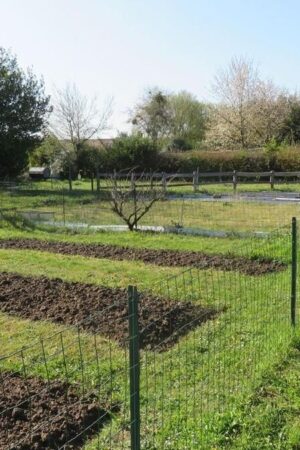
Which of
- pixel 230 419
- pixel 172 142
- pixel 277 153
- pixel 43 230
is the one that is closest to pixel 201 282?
pixel 230 419

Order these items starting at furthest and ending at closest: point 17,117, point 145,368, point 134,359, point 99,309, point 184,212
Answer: point 17,117 → point 184,212 → point 99,309 → point 145,368 → point 134,359

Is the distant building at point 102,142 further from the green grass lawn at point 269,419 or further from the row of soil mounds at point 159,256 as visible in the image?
the green grass lawn at point 269,419

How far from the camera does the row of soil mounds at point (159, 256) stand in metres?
9.73

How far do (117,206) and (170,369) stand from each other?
9.53 metres

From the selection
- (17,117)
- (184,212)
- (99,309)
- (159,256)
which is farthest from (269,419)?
(17,117)

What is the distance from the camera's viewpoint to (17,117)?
33.7m

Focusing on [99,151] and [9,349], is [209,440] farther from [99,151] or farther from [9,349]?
[99,151]

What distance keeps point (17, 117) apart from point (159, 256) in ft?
81.4

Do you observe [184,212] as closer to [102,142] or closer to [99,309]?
[99,309]

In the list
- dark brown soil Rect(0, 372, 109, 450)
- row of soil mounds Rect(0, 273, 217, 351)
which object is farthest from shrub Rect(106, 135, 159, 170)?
dark brown soil Rect(0, 372, 109, 450)

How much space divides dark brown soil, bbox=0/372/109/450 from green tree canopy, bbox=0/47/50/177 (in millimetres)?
28975

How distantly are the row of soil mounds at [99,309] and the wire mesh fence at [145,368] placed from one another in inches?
1.1

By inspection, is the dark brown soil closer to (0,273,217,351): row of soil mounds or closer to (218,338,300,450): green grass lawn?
(218,338,300,450): green grass lawn

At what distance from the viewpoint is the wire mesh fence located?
4117 millimetres
